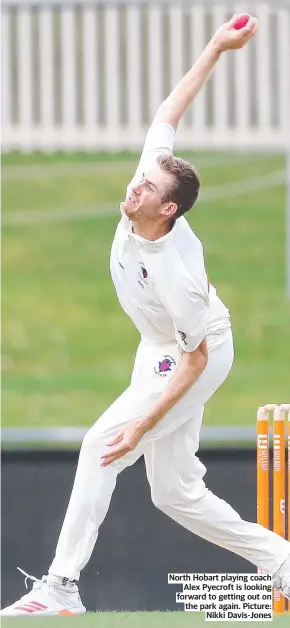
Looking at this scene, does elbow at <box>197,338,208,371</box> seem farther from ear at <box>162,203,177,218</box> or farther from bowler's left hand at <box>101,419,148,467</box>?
ear at <box>162,203,177,218</box>

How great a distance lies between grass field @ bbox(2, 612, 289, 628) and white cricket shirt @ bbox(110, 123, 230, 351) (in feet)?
2.02

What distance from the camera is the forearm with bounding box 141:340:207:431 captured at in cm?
362

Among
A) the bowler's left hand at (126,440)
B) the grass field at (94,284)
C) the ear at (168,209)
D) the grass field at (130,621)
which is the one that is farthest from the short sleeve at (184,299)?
the grass field at (94,284)

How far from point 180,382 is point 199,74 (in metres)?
0.76

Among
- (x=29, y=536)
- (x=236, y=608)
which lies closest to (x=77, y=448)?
(x=29, y=536)

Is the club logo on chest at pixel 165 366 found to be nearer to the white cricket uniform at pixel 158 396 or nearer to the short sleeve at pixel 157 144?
the white cricket uniform at pixel 158 396

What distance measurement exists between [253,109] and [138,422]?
19.6 ft

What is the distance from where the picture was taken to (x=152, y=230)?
3574mm

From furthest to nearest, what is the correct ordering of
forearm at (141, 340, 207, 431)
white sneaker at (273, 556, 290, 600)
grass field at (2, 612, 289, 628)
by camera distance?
white sneaker at (273, 556, 290, 600), forearm at (141, 340, 207, 431), grass field at (2, 612, 289, 628)

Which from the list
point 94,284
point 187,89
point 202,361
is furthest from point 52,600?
point 94,284

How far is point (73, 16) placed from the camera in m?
9.26

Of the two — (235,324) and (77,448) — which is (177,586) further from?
(235,324)

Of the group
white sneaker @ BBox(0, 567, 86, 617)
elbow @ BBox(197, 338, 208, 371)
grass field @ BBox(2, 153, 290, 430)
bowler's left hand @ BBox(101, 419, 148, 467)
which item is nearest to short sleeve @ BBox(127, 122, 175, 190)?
elbow @ BBox(197, 338, 208, 371)

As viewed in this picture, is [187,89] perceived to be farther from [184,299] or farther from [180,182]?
[184,299]
